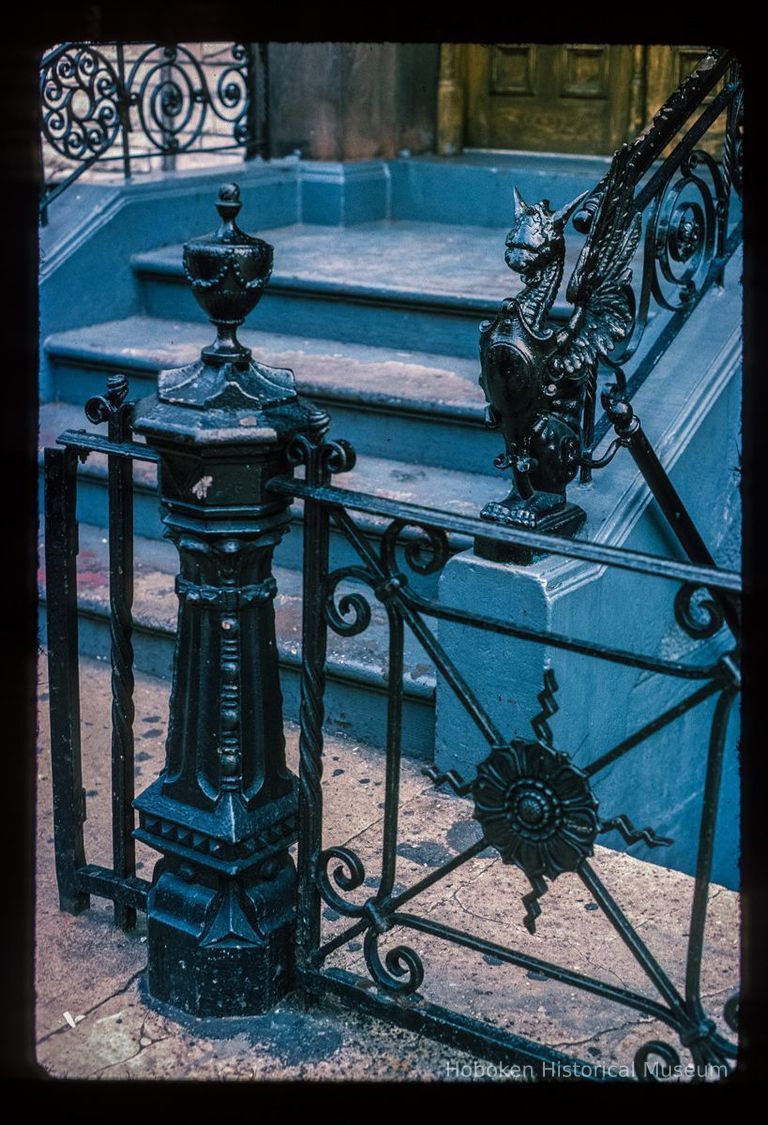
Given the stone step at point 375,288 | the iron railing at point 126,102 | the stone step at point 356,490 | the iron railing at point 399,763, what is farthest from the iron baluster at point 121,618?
the iron railing at point 126,102

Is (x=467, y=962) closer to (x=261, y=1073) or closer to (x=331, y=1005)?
(x=331, y=1005)

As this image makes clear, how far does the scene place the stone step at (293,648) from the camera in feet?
14.5

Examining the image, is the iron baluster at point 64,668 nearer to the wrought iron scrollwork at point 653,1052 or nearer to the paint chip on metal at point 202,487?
the paint chip on metal at point 202,487

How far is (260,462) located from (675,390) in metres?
2.07

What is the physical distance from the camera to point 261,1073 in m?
3.06

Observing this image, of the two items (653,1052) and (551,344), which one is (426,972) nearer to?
(653,1052)

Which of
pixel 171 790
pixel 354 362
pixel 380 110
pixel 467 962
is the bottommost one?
pixel 467 962

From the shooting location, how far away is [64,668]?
349 cm

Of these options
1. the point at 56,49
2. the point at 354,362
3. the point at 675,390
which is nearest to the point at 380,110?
the point at 56,49

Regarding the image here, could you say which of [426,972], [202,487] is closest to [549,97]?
[202,487]

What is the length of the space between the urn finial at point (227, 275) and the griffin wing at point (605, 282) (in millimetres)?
1123

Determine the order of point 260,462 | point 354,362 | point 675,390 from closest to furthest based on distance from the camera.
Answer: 1. point 260,462
2. point 675,390
3. point 354,362

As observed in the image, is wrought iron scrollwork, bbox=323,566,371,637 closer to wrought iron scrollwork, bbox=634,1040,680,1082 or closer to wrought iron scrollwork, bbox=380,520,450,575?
wrought iron scrollwork, bbox=380,520,450,575

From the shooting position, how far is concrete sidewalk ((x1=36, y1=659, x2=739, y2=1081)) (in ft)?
10.2
